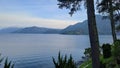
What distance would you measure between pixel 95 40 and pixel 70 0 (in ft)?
16.7

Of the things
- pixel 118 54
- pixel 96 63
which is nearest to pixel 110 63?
pixel 118 54

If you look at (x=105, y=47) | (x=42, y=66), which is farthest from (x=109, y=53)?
(x=42, y=66)

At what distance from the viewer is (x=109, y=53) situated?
1927 centimetres

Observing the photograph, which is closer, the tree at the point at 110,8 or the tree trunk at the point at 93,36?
the tree trunk at the point at 93,36

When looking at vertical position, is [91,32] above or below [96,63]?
above

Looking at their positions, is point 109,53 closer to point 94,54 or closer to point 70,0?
point 70,0

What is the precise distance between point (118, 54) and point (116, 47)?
0.48 m

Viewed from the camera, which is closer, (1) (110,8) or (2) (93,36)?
(2) (93,36)

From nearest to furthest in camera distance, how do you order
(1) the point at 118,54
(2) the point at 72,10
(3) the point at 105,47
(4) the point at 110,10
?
(1) the point at 118,54 → (2) the point at 72,10 → (3) the point at 105,47 → (4) the point at 110,10

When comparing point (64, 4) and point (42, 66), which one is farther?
point (42, 66)

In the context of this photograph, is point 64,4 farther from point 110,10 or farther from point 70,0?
point 110,10

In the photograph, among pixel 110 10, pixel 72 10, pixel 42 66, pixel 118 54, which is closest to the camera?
pixel 118 54

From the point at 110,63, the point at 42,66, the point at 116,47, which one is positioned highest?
the point at 116,47

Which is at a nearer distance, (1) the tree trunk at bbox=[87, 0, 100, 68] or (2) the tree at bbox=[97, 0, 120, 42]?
(1) the tree trunk at bbox=[87, 0, 100, 68]
